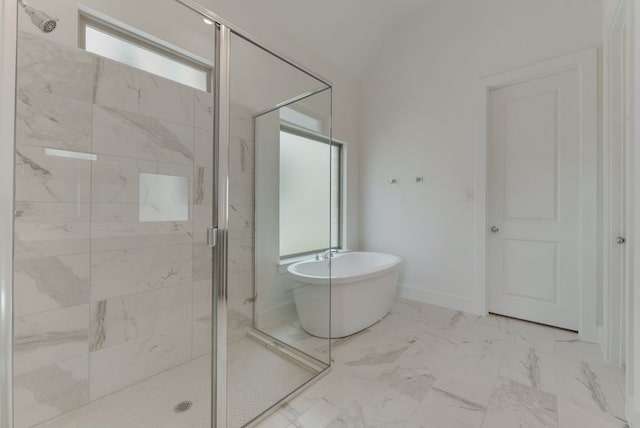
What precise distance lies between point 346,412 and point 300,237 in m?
1.25

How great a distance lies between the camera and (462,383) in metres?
1.60

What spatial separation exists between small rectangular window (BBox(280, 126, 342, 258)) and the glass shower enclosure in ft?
0.40

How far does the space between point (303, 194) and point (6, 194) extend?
5.38 feet

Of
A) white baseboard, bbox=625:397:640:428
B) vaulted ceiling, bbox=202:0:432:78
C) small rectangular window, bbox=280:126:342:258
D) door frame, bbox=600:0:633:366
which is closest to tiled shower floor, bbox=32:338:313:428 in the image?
small rectangular window, bbox=280:126:342:258

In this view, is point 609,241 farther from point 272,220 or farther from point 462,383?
point 272,220

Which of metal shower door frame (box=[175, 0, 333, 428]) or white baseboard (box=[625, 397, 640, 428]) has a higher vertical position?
metal shower door frame (box=[175, 0, 333, 428])

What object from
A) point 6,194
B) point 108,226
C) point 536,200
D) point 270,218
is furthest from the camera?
point 536,200

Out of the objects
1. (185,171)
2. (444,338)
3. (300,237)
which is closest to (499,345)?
(444,338)

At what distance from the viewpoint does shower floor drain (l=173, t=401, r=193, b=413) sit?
4.61ft

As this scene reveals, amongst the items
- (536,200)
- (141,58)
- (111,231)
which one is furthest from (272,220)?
(536,200)

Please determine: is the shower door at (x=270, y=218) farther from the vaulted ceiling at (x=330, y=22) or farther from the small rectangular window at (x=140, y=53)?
the vaulted ceiling at (x=330, y=22)

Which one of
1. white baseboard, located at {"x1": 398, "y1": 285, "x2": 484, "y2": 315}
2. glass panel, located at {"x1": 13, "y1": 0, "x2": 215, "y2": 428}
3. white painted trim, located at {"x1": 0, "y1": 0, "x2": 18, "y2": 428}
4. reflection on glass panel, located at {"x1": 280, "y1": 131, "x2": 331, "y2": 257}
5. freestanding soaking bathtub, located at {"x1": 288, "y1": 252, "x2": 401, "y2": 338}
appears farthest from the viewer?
white baseboard, located at {"x1": 398, "y1": 285, "x2": 484, "y2": 315}

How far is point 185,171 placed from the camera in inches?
67.3

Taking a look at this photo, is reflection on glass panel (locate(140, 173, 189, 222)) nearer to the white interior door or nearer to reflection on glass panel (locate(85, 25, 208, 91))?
reflection on glass panel (locate(85, 25, 208, 91))
